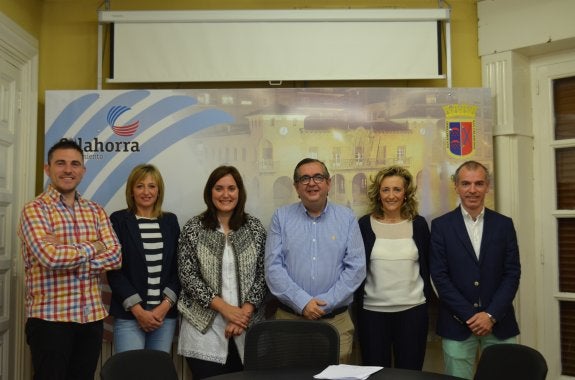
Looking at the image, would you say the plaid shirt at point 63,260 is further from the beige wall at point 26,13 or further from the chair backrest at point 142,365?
the beige wall at point 26,13

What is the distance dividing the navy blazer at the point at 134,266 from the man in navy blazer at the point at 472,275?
148 cm

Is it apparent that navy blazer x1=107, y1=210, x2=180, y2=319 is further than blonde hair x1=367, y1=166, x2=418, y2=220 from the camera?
No

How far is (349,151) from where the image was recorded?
12.3 feet

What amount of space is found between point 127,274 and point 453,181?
2.11 metres

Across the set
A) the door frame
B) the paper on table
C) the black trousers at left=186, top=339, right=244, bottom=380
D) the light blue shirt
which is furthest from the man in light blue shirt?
the door frame

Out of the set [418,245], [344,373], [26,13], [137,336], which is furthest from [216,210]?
[26,13]

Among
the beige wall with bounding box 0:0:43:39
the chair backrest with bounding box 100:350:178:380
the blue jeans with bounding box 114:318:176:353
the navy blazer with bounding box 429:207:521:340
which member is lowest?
the blue jeans with bounding box 114:318:176:353

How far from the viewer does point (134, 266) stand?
10.4 feet

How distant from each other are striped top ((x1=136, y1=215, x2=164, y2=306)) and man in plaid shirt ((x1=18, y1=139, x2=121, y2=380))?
0.22 meters

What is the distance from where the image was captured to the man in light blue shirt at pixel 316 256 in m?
3.07

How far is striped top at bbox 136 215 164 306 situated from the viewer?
317 centimetres

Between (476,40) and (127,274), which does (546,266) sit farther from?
(127,274)

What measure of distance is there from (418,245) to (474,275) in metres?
0.37

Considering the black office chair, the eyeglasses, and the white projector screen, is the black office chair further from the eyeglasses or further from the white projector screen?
the white projector screen
